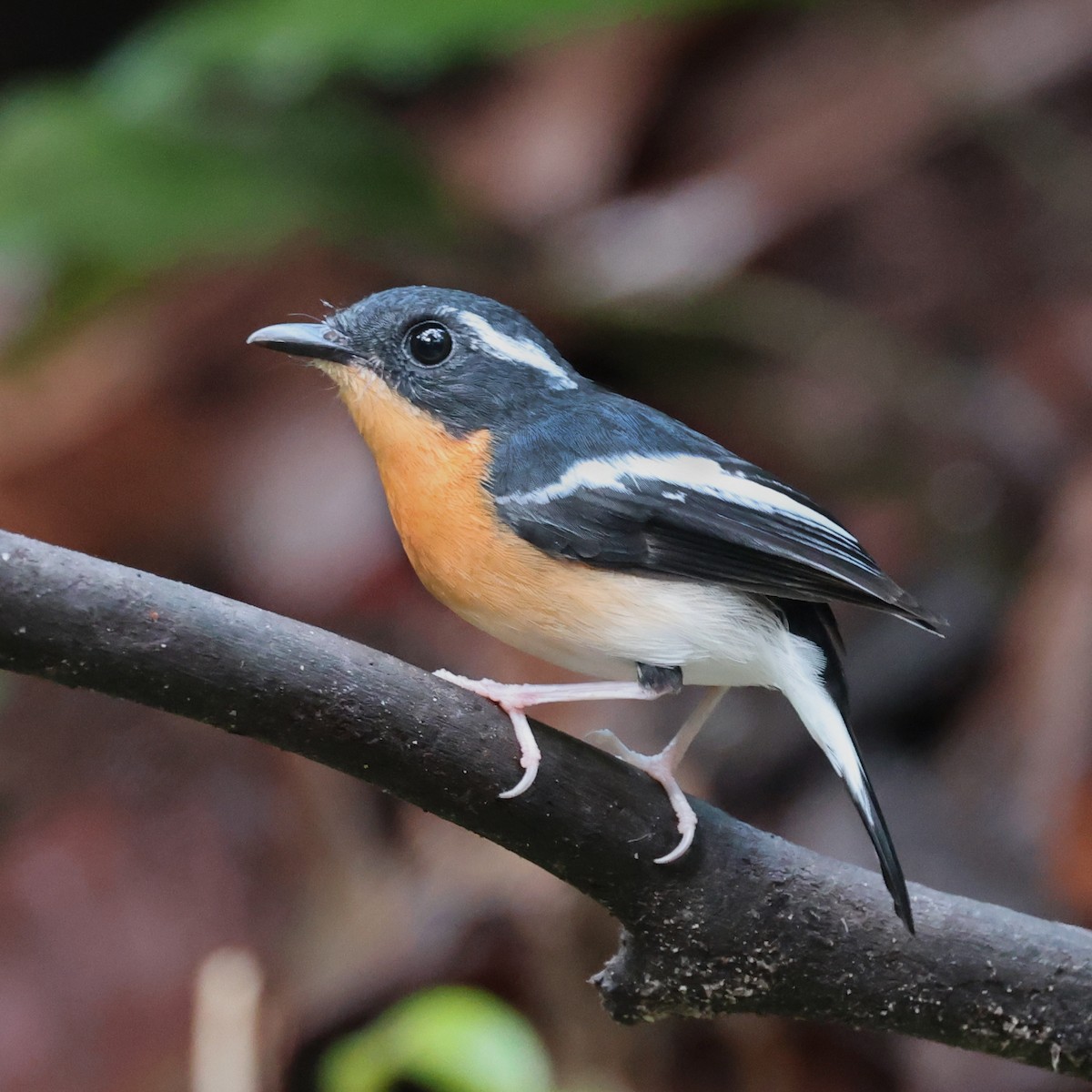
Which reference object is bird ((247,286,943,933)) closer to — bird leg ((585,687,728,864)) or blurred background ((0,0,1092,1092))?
bird leg ((585,687,728,864))

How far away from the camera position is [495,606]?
230 cm

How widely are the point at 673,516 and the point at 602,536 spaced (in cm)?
12

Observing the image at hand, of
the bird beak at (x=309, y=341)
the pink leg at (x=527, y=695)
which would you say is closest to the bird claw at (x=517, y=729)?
the pink leg at (x=527, y=695)

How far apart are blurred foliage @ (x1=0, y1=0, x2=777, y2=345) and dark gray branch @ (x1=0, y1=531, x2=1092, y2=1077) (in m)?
2.92

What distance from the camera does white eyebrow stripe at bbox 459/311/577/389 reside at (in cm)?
259

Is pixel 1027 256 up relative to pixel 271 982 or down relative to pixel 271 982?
up

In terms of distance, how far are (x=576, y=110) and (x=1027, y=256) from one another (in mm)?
2261

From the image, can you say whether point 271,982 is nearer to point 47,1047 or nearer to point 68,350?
point 47,1047

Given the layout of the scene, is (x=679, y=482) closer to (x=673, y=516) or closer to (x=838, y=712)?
(x=673, y=516)

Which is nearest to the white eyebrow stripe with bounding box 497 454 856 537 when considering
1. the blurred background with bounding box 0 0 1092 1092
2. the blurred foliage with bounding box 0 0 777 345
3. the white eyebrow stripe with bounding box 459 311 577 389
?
the white eyebrow stripe with bounding box 459 311 577 389

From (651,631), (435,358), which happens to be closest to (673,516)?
(651,631)

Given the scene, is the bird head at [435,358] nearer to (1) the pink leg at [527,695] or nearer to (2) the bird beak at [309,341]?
(2) the bird beak at [309,341]

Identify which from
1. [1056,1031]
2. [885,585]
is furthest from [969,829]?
[885,585]

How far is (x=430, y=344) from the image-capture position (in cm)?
258
